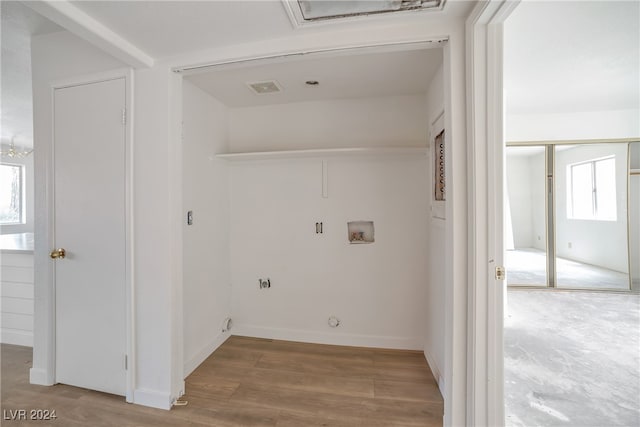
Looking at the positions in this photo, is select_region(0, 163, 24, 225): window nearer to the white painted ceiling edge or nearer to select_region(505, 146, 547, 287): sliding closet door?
the white painted ceiling edge

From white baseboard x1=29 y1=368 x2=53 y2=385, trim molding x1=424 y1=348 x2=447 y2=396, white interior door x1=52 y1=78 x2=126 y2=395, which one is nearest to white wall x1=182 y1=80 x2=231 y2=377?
white interior door x1=52 y1=78 x2=126 y2=395

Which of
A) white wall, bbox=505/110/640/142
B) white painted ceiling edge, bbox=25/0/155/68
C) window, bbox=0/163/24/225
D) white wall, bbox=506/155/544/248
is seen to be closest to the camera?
white painted ceiling edge, bbox=25/0/155/68

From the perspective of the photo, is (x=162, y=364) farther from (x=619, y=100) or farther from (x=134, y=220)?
(x=619, y=100)

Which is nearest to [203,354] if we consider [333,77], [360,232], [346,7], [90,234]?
[90,234]

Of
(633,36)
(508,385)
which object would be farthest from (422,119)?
(508,385)

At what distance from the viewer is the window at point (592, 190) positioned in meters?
3.63

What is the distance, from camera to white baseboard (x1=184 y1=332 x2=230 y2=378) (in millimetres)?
2039

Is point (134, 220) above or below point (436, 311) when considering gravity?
above

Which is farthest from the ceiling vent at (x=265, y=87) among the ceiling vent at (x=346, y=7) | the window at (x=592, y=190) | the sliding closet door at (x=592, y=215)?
the window at (x=592, y=190)

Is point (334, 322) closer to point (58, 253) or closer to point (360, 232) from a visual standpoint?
point (360, 232)

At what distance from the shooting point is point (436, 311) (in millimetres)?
2027

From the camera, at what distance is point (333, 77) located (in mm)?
2043

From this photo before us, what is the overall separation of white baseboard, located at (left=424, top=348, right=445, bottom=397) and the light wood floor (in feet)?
0.15

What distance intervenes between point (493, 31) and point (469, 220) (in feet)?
3.21
